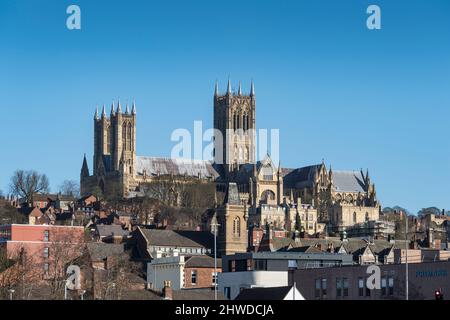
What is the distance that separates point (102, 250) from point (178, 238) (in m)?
16.1

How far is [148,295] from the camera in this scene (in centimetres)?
7400

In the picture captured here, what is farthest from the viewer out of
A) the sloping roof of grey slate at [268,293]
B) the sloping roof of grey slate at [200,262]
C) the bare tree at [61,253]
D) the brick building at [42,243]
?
the sloping roof of grey slate at [200,262]

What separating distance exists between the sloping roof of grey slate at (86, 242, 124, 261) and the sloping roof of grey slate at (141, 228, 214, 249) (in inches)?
296

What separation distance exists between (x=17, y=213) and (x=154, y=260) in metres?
50.7

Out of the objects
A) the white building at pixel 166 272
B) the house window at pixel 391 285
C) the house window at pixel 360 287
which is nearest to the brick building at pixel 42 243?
the white building at pixel 166 272

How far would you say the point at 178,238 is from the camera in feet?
411

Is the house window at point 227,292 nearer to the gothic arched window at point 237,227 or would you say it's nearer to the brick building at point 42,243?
the brick building at point 42,243

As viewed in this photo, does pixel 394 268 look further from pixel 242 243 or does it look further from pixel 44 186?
pixel 44 186

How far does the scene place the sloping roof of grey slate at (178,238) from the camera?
123 m

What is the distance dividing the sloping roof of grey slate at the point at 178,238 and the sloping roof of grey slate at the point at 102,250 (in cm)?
753

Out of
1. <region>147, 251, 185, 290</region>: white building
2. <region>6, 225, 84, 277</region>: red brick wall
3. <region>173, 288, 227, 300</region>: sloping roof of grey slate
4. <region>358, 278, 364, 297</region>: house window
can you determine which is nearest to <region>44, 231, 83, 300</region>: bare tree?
<region>6, 225, 84, 277</region>: red brick wall
